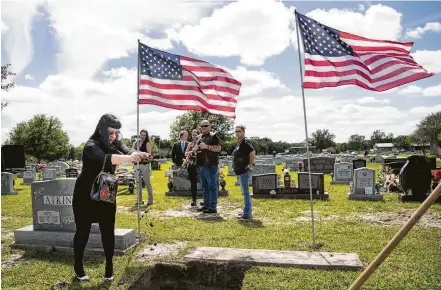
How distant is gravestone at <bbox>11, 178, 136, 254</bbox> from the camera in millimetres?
5828

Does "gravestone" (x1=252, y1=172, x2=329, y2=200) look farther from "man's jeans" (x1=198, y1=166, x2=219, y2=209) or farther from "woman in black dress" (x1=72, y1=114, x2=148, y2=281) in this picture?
"woman in black dress" (x1=72, y1=114, x2=148, y2=281)

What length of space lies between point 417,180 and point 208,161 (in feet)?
22.1

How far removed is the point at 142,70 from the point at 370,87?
3.97 meters

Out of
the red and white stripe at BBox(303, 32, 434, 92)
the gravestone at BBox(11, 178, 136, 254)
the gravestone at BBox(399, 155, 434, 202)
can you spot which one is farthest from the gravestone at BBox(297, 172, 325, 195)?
the gravestone at BBox(11, 178, 136, 254)

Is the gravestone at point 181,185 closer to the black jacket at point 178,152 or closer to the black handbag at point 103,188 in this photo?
the black jacket at point 178,152

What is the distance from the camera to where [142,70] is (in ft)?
20.4

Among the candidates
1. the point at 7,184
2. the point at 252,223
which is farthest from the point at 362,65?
the point at 7,184

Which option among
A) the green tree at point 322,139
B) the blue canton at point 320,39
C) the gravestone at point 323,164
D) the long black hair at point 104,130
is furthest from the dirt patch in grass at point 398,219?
the green tree at point 322,139

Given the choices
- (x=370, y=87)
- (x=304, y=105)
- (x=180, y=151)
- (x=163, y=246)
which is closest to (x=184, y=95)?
(x=304, y=105)

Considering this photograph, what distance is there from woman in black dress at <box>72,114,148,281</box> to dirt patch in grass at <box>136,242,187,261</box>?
965 mm

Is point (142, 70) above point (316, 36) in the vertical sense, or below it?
below

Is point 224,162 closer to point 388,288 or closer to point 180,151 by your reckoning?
point 180,151

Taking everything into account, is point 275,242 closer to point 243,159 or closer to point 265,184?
point 243,159

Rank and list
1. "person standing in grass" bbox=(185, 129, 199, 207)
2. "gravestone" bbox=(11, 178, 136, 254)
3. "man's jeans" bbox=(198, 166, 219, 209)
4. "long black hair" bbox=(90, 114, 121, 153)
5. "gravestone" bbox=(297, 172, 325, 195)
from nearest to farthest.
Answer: "long black hair" bbox=(90, 114, 121, 153) < "gravestone" bbox=(11, 178, 136, 254) < "man's jeans" bbox=(198, 166, 219, 209) < "person standing in grass" bbox=(185, 129, 199, 207) < "gravestone" bbox=(297, 172, 325, 195)
